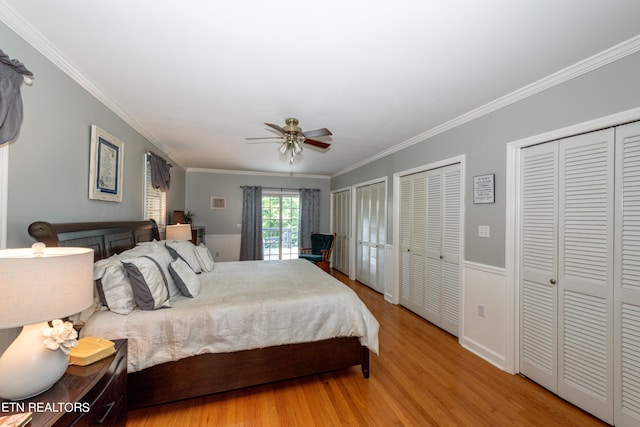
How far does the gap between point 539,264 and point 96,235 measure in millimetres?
3647

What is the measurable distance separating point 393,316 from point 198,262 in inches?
104

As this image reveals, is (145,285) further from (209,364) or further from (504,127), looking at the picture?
(504,127)

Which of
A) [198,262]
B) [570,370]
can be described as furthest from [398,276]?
[198,262]

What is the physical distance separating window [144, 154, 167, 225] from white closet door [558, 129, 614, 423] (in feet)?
14.4

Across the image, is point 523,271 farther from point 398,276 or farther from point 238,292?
point 238,292

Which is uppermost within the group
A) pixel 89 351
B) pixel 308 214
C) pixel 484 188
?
pixel 484 188

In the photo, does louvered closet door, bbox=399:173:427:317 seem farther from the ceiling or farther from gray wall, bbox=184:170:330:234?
gray wall, bbox=184:170:330:234

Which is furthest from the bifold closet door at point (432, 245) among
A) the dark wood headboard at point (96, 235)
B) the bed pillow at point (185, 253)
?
the dark wood headboard at point (96, 235)

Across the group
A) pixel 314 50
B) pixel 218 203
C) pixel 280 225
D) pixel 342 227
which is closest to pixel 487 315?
pixel 314 50

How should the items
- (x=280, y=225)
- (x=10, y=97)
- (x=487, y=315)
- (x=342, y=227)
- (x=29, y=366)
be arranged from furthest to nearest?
1. (x=280, y=225)
2. (x=342, y=227)
3. (x=487, y=315)
4. (x=10, y=97)
5. (x=29, y=366)

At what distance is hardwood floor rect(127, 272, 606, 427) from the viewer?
1.73 metres

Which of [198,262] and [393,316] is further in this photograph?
[393,316]

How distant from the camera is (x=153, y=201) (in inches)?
143

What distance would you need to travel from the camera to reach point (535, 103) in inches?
83.0
